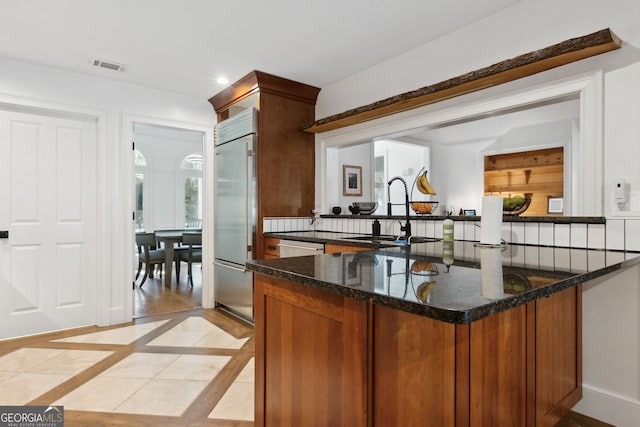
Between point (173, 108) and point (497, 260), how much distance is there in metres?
3.52

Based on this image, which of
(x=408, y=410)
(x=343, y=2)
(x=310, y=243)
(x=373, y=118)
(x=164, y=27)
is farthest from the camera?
(x=373, y=118)

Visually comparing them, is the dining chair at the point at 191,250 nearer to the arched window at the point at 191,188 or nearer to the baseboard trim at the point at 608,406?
the arched window at the point at 191,188

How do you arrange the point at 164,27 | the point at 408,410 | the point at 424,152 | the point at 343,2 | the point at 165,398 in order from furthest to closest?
the point at 424,152, the point at 164,27, the point at 343,2, the point at 165,398, the point at 408,410

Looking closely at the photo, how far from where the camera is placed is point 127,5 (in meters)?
2.26

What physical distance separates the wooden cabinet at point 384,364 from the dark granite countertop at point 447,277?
0.10 metres

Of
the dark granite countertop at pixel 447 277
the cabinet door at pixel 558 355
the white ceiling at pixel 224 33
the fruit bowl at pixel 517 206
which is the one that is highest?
the white ceiling at pixel 224 33

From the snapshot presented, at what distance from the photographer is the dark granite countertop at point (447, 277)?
0.77 meters

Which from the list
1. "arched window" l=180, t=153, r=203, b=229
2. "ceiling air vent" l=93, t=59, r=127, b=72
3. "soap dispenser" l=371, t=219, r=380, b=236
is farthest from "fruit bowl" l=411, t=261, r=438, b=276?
"arched window" l=180, t=153, r=203, b=229

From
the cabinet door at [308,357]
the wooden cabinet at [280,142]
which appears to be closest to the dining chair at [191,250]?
the wooden cabinet at [280,142]

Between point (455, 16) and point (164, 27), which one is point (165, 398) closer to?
point (164, 27)

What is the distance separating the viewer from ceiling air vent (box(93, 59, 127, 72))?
10.2ft

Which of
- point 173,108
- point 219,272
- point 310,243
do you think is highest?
point 173,108

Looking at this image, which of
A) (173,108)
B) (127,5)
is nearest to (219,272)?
(173,108)

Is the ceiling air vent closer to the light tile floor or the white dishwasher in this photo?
the white dishwasher
